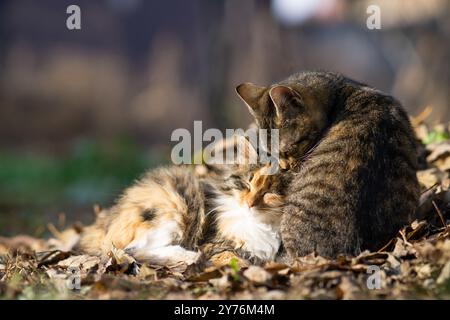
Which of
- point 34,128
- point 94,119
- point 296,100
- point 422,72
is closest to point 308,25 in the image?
point 422,72

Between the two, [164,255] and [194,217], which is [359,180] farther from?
[164,255]

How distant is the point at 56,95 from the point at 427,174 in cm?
1230

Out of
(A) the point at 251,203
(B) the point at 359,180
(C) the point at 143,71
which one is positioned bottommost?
(A) the point at 251,203

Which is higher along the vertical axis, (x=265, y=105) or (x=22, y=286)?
(x=265, y=105)

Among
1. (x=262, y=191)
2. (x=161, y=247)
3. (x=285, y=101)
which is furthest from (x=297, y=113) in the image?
(x=161, y=247)

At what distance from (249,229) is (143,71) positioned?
1408 centimetres

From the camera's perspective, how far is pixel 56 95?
16375 mm

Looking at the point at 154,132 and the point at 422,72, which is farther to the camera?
the point at 154,132

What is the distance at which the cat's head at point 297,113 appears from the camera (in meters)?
4.41

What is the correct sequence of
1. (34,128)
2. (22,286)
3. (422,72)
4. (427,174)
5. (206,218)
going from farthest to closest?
(34,128) → (422,72) → (427,174) → (206,218) → (22,286)

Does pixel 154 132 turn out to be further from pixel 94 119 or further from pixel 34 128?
pixel 34 128

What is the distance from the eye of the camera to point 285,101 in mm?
4414

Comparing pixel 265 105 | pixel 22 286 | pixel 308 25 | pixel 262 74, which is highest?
pixel 308 25

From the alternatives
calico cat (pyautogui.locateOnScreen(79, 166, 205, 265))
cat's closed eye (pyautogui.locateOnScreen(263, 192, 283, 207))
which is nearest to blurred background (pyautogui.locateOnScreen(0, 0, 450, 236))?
calico cat (pyautogui.locateOnScreen(79, 166, 205, 265))
